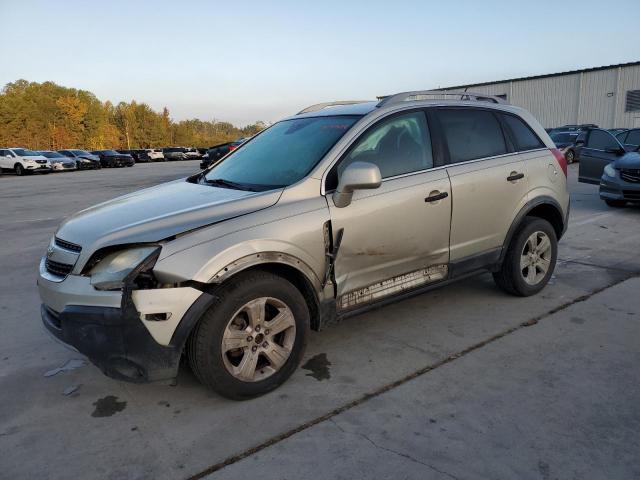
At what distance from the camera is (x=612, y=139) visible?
9.89 m

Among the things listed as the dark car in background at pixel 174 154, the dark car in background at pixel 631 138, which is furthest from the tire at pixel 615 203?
the dark car in background at pixel 174 154

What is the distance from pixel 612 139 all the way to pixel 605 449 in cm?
909

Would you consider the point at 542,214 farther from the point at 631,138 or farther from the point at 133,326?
the point at 631,138

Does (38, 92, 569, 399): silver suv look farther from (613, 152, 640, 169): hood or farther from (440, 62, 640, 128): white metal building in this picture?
(440, 62, 640, 128): white metal building

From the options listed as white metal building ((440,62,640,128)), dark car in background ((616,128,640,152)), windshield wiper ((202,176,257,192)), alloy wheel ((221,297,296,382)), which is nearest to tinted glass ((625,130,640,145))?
dark car in background ((616,128,640,152))

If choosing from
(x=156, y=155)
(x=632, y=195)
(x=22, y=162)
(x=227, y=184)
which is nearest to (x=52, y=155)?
(x=22, y=162)

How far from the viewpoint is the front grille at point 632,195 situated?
9.11 metres

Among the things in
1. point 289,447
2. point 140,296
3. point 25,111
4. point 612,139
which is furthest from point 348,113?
point 25,111

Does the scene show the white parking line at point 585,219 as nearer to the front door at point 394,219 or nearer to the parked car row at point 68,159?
the front door at point 394,219

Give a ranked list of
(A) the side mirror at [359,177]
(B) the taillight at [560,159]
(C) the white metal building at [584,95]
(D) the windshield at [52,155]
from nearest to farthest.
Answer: (A) the side mirror at [359,177] < (B) the taillight at [560,159] < (C) the white metal building at [584,95] < (D) the windshield at [52,155]

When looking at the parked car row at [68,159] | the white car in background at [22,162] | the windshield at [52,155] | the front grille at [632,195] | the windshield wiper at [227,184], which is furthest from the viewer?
the windshield at [52,155]

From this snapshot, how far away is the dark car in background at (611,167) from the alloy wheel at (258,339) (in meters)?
8.52

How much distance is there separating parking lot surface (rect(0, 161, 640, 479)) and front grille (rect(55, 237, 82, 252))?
3.13ft

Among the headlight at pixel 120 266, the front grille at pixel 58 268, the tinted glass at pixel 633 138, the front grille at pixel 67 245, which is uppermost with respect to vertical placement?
the tinted glass at pixel 633 138
